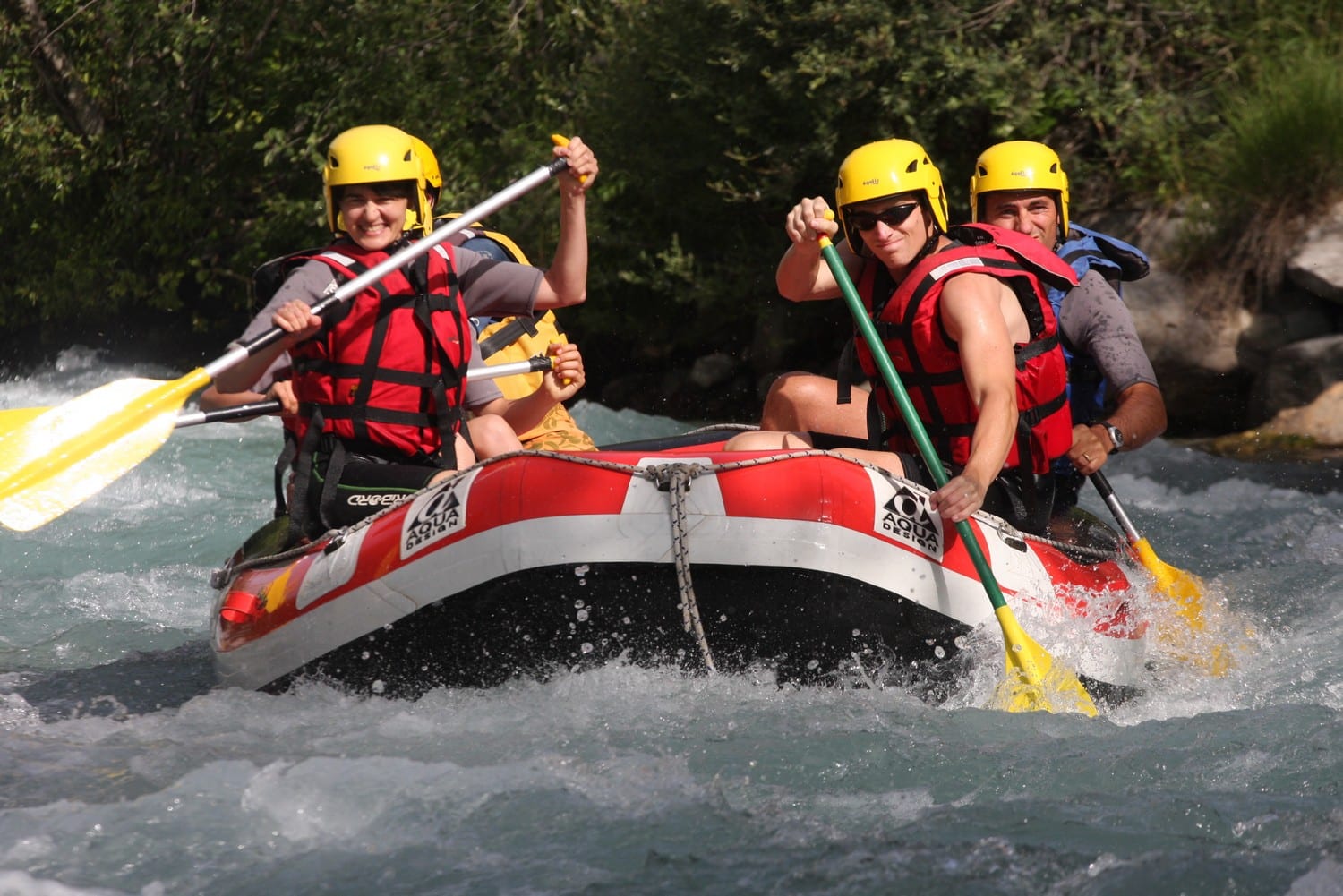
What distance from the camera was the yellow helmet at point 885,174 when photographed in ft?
12.5

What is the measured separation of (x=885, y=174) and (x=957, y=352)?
492mm

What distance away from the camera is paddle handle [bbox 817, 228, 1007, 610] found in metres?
3.55

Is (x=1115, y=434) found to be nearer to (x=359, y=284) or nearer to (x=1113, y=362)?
(x=1113, y=362)

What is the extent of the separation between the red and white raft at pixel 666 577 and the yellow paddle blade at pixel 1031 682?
3.4 inches

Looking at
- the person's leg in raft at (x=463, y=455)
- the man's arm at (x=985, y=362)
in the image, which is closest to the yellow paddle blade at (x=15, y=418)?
the person's leg in raft at (x=463, y=455)

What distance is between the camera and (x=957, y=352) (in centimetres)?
381

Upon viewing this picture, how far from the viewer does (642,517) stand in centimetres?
345

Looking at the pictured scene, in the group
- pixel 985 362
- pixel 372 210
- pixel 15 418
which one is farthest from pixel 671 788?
pixel 15 418

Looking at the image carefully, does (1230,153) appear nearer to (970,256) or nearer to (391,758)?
(970,256)

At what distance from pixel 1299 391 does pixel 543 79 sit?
627cm

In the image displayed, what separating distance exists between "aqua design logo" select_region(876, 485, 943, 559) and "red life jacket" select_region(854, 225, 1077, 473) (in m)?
0.29

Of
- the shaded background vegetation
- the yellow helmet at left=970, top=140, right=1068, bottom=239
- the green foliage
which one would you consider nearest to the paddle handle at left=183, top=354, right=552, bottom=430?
the yellow helmet at left=970, top=140, right=1068, bottom=239

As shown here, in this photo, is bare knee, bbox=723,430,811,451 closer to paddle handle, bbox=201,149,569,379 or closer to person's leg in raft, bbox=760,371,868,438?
person's leg in raft, bbox=760,371,868,438

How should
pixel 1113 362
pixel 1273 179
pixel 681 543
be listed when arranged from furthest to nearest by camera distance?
1. pixel 1273 179
2. pixel 1113 362
3. pixel 681 543
